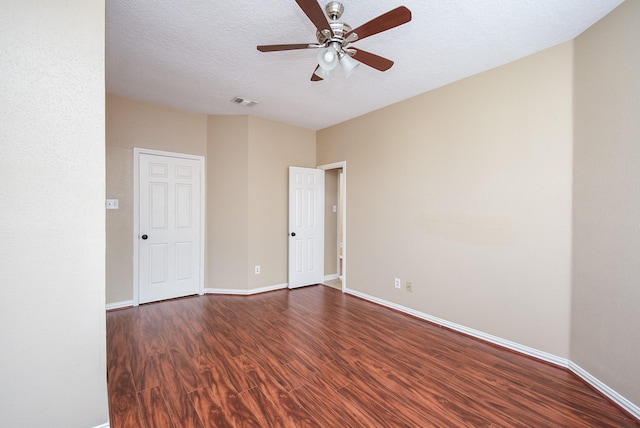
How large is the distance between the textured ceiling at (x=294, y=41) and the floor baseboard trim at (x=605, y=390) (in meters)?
2.59

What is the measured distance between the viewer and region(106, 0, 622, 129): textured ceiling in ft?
6.12

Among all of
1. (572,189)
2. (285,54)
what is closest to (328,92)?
(285,54)

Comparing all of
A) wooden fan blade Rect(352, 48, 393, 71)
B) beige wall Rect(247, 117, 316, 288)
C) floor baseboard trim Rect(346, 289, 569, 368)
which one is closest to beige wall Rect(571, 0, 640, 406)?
floor baseboard trim Rect(346, 289, 569, 368)

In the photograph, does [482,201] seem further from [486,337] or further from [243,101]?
[243,101]

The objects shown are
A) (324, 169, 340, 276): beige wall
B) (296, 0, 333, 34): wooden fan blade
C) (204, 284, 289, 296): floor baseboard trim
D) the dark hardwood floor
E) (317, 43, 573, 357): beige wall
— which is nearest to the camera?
(296, 0, 333, 34): wooden fan blade

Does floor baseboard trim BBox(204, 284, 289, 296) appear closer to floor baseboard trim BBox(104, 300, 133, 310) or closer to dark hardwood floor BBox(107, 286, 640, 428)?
dark hardwood floor BBox(107, 286, 640, 428)

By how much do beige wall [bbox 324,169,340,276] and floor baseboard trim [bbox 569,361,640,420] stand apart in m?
3.36

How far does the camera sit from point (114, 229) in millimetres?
3428

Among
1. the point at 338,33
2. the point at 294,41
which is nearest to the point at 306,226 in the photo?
the point at 294,41

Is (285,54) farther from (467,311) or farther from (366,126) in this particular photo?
(467,311)

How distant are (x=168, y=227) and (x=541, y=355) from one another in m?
4.38

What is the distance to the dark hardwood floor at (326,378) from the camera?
66.4 inches

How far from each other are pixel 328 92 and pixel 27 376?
3307 millimetres

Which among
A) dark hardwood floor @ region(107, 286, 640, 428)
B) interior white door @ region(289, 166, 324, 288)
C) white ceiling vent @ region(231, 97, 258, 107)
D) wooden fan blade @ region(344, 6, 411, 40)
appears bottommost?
dark hardwood floor @ region(107, 286, 640, 428)
